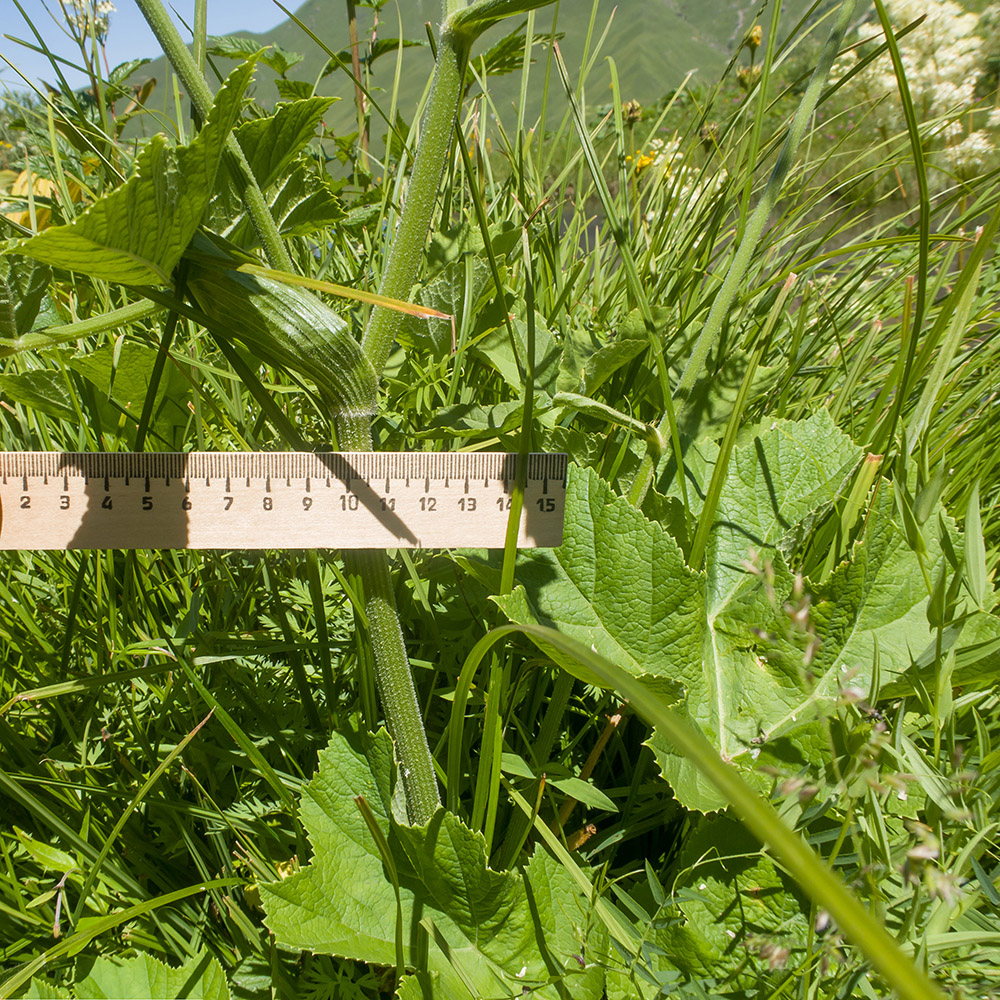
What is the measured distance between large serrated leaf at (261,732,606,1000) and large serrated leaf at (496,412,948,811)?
9.2 inches

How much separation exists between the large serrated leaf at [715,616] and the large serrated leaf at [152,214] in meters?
0.53

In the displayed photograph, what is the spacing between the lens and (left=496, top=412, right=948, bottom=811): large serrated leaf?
0.89 meters

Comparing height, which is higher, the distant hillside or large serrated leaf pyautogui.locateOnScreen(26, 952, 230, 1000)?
the distant hillside

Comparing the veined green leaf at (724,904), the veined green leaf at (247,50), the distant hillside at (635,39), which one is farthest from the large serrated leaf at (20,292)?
the distant hillside at (635,39)

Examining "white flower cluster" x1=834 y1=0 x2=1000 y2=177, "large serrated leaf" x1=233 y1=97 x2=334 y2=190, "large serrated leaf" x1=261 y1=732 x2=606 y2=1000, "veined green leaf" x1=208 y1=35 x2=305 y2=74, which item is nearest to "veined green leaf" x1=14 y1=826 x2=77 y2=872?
"large serrated leaf" x1=261 y1=732 x2=606 y2=1000

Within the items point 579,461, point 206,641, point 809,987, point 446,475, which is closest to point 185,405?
point 206,641

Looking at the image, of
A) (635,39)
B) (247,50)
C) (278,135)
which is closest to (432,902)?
(278,135)

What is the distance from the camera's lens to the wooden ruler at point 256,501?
0.92 metres

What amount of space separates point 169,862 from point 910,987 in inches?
38.9

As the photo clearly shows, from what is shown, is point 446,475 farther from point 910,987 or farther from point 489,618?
point 910,987

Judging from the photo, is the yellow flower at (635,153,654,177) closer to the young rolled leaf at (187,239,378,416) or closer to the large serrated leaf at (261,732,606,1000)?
the young rolled leaf at (187,239,378,416)

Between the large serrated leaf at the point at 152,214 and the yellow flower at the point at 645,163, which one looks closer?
the large serrated leaf at the point at 152,214

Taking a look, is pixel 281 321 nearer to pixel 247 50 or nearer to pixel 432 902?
pixel 432 902

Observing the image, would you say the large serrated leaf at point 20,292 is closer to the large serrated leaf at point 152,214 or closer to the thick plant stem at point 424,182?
the large serrated leaf at point 152,214
